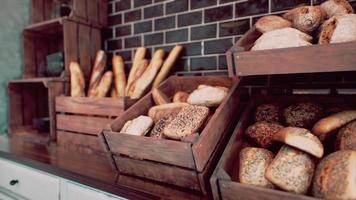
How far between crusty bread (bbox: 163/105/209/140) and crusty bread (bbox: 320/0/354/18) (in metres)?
0.49

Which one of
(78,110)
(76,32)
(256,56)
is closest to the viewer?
(256,56)

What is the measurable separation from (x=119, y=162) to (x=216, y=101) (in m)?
0.41

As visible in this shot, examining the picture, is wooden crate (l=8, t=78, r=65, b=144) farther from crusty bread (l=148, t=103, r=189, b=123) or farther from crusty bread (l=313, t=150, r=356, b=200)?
crusty bread (l=313, t=150, r=356, b=200)

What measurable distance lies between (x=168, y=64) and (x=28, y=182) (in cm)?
Answer: 83

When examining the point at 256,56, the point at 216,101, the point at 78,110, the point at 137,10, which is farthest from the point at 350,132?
the point at 137,10

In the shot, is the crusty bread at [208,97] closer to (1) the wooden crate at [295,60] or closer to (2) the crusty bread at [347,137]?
(1) the wooden crate at [295,60]

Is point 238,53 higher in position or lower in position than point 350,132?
higher

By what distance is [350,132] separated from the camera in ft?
2.24

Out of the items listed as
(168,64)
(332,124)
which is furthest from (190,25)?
(332,124)

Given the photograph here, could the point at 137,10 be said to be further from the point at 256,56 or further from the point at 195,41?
the point at 256,56

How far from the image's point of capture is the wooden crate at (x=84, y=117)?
4.13 ft

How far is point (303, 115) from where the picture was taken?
0.83 metres

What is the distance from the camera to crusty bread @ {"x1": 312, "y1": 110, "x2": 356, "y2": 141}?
72 cm

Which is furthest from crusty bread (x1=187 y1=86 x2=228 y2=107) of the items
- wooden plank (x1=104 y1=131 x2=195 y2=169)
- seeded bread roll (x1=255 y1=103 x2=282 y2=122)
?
wooden plank (x1=104 y1=131 x2=195 y2=169)
